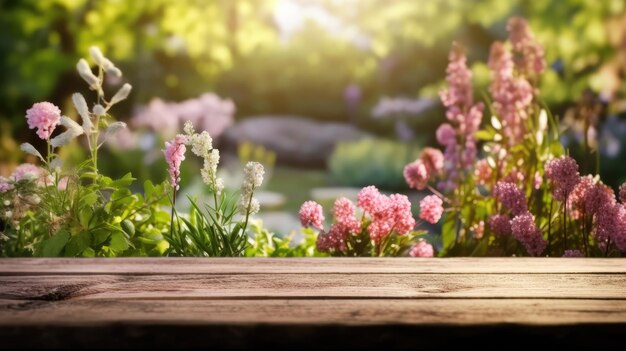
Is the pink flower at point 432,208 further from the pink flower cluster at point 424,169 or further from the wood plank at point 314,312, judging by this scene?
the wood plank at point 314,312

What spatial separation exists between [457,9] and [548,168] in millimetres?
6920

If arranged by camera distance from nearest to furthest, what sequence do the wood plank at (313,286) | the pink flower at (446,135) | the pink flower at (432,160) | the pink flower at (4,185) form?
1. the wood plank at (313,286)
2. the pink flower at (4,185)
3. the pink flower at (432,160)
4. the pink flower at (446,135)

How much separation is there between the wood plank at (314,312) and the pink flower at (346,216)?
1529 millimetres

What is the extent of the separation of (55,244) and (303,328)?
163 centimetres

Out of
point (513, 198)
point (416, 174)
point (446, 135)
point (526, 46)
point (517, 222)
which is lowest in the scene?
point (517, 222)

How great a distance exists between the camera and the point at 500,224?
3246 millimetres

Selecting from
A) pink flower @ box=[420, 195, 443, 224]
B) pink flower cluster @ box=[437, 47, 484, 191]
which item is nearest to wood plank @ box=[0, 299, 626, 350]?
pink flower @ box=[420, 195, 443, 224]

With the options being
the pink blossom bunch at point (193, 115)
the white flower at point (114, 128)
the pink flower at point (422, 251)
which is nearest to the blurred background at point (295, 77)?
the pink blossom bunch at point (193, 115)

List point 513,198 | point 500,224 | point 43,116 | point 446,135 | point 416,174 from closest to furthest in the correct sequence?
1. point 43,116
2. point 513,198
3. point 500,224
4. point 416,174
5. point 446,135

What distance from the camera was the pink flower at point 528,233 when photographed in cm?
297

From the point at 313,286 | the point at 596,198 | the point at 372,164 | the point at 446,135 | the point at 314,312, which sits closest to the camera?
the point at 314,312

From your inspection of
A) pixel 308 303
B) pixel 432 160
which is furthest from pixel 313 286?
pixel 432 160

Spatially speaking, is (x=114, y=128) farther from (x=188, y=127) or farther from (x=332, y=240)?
(x=332, y=240)

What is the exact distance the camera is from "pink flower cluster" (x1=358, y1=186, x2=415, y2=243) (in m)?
3.04
